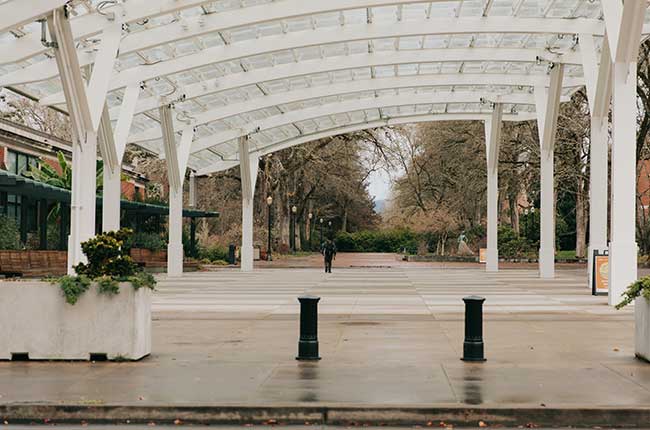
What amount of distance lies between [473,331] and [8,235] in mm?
28902

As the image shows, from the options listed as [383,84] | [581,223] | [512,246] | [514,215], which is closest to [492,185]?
[383,84]

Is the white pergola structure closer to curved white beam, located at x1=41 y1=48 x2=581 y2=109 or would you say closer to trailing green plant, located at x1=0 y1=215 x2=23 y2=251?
curved white beam, located at x1=41 y1=48 x2=581 y2=109

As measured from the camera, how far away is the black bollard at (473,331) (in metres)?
11.9

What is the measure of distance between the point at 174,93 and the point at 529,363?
25.5 meters

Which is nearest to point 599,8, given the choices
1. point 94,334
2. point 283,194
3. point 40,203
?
point 94,334

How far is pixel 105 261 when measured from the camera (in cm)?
1231

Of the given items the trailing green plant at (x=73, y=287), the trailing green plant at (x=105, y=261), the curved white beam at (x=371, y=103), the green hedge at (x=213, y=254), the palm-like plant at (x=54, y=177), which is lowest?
the green hedge at (x=213, y=254)

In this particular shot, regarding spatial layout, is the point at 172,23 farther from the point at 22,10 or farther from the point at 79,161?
the point at 22,10

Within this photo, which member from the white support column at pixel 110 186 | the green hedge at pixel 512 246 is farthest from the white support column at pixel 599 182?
the green hedge at pixel 512 246

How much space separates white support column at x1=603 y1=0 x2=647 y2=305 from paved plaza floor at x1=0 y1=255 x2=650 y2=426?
1199 mm

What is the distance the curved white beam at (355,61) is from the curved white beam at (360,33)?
3832mm

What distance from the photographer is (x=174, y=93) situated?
115 ft

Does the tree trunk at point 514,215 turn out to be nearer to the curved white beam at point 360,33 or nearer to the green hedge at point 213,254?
the green hedge at point 213,254

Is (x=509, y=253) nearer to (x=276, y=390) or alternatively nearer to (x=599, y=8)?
(x=599, y=8)
